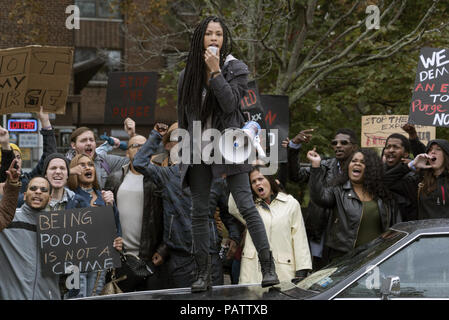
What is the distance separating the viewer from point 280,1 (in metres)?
14.7

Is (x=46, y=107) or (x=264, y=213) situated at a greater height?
(x=46, y=107)

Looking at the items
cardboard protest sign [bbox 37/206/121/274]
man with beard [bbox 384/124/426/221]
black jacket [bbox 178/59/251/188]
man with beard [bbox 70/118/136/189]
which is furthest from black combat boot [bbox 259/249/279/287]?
man with beard [bbox 70/118/136/189]

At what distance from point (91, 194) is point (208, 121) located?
83.9 inches

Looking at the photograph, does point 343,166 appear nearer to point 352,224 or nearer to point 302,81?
point 352,224

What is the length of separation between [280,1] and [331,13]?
415 centimetres

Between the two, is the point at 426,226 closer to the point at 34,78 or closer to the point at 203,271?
the point at 203,271

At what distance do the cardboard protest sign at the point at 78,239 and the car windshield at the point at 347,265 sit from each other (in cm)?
212

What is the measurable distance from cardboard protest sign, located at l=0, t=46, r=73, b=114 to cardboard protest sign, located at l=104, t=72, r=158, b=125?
1457 mm

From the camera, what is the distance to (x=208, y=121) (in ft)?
18.2

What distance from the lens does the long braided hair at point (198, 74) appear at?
545cm

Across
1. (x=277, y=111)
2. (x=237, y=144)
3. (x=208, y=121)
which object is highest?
(x=277, y=111)

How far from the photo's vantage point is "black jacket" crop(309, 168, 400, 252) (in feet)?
22.9

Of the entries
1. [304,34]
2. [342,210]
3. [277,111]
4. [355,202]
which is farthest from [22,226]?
[304,34]
